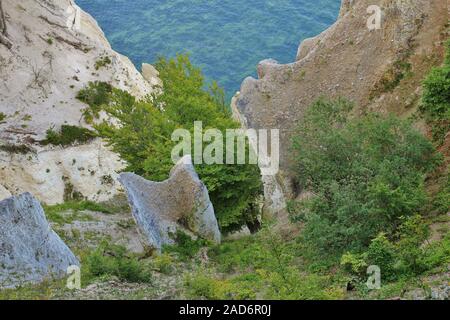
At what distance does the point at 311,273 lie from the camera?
1040 inches

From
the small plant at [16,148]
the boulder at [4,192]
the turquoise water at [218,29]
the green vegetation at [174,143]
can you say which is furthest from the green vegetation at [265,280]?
the turquoise water at [218,29]

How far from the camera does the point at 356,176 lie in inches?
1107

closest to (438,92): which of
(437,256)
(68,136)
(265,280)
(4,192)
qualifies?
(437,256)

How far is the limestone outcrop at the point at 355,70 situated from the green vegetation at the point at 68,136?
1123 centimetres

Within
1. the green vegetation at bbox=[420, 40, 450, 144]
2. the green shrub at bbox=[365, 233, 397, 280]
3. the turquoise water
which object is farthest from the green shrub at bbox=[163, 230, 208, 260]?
the turquoise water

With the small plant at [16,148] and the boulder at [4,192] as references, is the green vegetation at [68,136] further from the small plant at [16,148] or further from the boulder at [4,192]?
the boulder at [4,192]

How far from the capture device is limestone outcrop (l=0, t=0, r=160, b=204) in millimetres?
46594

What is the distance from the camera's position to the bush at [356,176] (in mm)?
26484

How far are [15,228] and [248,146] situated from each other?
15589mm

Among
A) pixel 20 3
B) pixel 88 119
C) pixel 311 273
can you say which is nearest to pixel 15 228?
pixel 311 273
